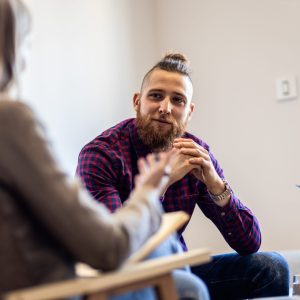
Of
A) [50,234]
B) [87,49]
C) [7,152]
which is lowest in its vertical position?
[50,234]

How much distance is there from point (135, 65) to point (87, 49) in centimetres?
39

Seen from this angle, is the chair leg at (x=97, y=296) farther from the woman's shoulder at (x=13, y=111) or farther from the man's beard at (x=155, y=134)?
the man's beard at (x=155, y=134)

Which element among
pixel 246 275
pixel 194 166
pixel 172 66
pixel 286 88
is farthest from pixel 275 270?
pixel 286 88

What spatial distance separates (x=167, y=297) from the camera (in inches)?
32.9

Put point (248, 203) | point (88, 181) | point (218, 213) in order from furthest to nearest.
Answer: point (248, 203), point (218, 213), point (88, 181)

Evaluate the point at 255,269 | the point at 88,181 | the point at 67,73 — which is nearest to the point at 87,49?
the point at 67,73

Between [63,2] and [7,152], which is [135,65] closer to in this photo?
[63,2]

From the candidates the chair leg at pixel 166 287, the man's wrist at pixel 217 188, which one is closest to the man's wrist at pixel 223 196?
the man's wrist at pixel 217 188

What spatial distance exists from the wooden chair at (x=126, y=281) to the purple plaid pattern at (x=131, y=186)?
70cm

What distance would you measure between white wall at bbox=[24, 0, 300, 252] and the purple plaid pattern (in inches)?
10.8

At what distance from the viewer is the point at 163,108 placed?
187cm

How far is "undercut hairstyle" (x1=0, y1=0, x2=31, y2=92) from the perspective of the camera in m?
0.80

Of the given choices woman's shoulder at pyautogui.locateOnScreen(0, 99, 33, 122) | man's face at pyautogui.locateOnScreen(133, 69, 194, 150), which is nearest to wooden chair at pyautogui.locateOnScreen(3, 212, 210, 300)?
woman's shoulder at pyautogui.locateOnScreen(0, 99, 33, 122)

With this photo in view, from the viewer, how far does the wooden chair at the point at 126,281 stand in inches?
26.9
